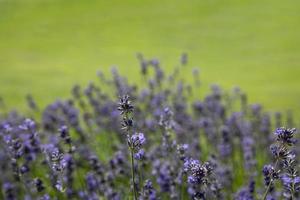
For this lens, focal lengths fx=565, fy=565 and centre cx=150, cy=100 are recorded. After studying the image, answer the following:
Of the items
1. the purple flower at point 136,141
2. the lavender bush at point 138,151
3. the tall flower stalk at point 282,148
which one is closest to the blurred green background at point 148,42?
the lavender bush at point 138,151

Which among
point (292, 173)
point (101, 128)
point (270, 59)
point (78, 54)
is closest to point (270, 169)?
point (292, 173)

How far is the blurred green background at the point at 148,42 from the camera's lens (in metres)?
11.2

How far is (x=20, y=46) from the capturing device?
14062 mm

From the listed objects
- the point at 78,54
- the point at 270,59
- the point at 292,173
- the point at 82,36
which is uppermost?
the point at 82,36

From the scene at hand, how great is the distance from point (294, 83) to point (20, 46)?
694 cm

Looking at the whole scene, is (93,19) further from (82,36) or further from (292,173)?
(292,173)

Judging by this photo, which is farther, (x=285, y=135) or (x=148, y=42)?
(x=148, y=42)

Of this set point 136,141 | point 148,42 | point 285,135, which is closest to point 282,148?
point 285,135

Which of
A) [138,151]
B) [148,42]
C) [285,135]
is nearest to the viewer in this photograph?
[285,135]

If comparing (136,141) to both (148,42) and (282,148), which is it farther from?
(148,42)

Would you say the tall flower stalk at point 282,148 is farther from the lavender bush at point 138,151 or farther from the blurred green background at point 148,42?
the blurred green background at point 148,42

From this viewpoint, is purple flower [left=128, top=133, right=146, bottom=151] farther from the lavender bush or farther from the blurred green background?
the blurred green background

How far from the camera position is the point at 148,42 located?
13.6 metres

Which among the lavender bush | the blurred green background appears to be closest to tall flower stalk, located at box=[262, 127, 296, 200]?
the lavender bush
